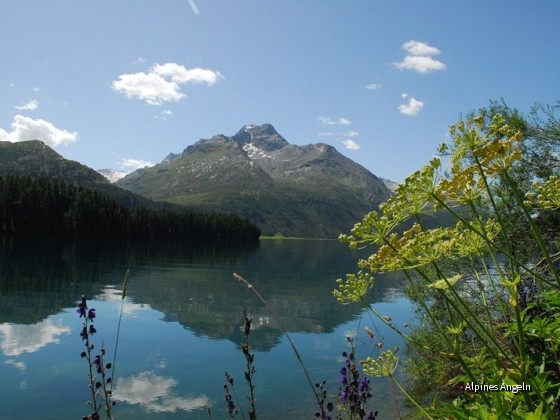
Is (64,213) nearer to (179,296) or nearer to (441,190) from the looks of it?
(179,296)

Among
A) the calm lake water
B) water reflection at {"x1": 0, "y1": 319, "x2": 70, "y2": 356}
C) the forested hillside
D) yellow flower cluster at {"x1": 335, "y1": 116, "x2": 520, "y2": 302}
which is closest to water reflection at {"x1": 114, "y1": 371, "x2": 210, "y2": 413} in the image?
the calm lake water

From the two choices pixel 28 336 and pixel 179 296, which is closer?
pixel 28 336

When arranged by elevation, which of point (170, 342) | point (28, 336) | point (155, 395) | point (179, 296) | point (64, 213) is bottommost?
point (170, 342)

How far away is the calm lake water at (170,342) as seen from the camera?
57.2ft

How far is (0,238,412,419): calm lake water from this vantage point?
17438mm

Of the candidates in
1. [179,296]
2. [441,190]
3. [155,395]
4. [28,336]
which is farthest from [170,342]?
[441,190]

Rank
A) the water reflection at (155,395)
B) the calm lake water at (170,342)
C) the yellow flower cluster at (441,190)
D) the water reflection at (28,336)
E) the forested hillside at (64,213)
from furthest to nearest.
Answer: the forested hillside at (64,213) < the water reflection at (28,336) < the calm lake water at (170,342) < the water reflection at (155,395) < the yellow flower cluster at (441,190)

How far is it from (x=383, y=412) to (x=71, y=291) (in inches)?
1342

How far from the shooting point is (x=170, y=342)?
27547 mm

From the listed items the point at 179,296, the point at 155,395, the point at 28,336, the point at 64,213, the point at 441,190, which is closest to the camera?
the point at 441,190

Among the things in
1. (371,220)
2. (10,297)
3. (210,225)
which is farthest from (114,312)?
(210,225)

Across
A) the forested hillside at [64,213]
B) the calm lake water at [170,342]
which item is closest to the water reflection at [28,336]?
the calm lake water at [170,342]

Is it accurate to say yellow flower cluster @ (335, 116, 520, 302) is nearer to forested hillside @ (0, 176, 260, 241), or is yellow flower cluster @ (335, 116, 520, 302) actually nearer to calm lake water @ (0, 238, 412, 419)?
calm lake water @ (0, 238, 412, 419)

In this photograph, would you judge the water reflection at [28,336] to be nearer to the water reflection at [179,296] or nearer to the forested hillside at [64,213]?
the water reflection at [179,296]
